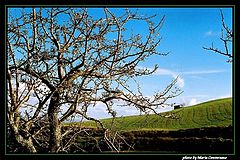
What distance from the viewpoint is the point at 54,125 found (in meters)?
3.58

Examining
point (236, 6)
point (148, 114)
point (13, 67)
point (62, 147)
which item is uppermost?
point (236, 6)

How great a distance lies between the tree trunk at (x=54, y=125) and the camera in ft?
11.5

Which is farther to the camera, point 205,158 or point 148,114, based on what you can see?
point 148,114

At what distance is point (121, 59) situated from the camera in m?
3.51

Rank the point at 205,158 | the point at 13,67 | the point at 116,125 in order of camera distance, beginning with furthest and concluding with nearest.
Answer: the point at 116,125
the point at 13,67
the point at 205,158

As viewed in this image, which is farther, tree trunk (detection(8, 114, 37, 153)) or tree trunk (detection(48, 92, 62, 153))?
tree trunk (detection(48, 92, 62, 153))

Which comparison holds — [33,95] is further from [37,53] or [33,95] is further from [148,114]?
[148,114]

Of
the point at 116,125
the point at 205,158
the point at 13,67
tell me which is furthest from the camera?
the point at 116,125

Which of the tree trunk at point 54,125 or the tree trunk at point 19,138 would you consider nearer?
the tree trunk at point 19,138

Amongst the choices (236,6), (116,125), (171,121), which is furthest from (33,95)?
(236,6)

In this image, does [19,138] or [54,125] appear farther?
[54,125]

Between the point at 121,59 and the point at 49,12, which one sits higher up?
the point at 49,12

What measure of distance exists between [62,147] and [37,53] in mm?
831

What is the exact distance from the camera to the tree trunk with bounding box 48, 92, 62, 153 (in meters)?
3.52
